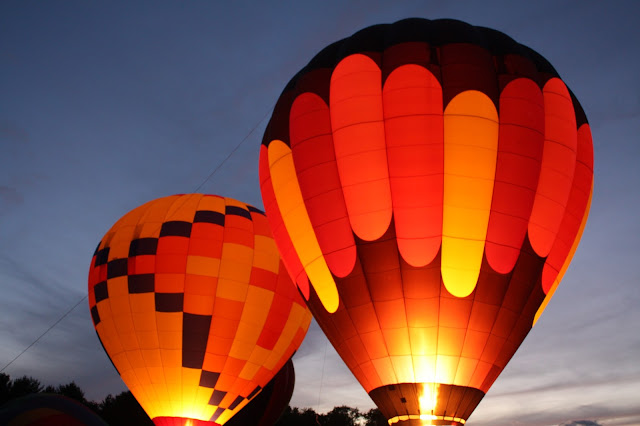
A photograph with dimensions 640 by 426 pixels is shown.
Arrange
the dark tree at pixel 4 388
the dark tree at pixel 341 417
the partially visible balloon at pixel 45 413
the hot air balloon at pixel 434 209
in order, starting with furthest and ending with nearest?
the dark tree at pixel 341 417 → the dark tree at pixel 4 388 → the partially visible balloon at pixel 45 413 → the hot air balloon at pixel 434 209

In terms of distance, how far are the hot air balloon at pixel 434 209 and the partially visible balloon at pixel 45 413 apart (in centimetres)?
468

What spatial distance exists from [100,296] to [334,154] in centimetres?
631

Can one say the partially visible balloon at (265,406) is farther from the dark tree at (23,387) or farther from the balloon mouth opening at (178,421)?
the dark tree at (23,387)

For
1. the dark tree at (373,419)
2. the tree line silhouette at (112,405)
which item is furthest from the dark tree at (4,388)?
the dark tree at (373,419)

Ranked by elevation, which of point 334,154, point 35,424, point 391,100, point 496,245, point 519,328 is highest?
point 391,100

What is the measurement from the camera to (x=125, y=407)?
24422 millimetres

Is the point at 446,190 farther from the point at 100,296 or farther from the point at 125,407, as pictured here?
the point at 125,407

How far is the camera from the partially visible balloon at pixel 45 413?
8.39 meters

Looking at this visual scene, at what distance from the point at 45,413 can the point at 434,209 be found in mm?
6704

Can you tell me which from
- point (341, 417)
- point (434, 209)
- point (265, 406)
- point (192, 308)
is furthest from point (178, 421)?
point (341, 417)

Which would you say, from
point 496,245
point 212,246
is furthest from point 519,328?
point 212,246

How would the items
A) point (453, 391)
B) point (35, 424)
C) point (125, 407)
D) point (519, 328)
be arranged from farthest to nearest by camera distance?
point (125, 407) → point (35, 424) → point (519, 328) → point (453, 391)

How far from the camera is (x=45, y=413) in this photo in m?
8.75

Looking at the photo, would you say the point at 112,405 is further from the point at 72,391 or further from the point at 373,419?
the point at 373,419
